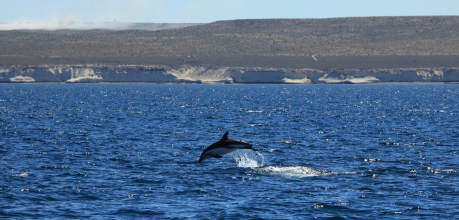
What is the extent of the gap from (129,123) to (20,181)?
25.4 metres

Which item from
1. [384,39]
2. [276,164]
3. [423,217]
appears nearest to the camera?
[423,217]

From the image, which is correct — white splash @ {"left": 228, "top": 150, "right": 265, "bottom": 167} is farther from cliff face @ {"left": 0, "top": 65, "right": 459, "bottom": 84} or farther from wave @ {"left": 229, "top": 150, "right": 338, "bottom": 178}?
cliff face @ {"left": 0, "top": 65, "right": 459, "bottom": 84}

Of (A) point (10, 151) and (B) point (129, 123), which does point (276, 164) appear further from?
(B) point (129, 123)

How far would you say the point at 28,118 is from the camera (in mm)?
50562

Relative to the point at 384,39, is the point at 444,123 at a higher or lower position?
lower

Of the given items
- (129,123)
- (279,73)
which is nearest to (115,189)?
(129,123)

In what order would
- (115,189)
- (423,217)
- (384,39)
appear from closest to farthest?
1. (423,217)
2. (115,189)
3. (384,39)

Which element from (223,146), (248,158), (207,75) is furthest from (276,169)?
(207,75)

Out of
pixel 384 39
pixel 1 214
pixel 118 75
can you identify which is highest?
pixel 384 39

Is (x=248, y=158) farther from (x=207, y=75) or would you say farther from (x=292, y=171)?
(x=207, y=75)

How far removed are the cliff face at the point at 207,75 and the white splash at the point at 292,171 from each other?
149 m

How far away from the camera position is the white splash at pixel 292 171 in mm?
24688

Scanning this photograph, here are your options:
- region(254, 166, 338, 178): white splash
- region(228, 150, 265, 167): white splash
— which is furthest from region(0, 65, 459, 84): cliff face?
region(254, 166, 338, 178): white splash

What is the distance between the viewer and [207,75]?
180750 mm
